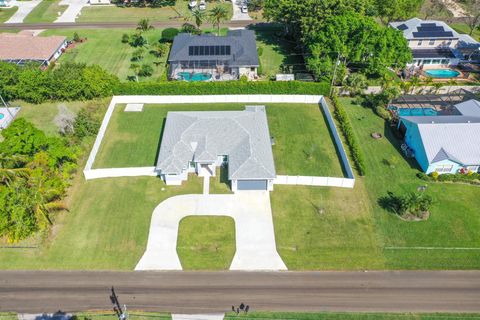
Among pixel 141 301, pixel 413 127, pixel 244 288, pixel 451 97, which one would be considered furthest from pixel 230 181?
pixel 451 97

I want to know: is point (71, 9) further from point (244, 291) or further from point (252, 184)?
point (244, 291)

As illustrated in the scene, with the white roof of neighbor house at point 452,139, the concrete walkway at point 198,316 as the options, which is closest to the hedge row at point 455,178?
the white roof of neighbor house at point 452,139

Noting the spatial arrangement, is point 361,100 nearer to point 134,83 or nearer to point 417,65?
point 417,65

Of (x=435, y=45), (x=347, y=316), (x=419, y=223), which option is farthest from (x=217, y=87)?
(x=435, y=45)

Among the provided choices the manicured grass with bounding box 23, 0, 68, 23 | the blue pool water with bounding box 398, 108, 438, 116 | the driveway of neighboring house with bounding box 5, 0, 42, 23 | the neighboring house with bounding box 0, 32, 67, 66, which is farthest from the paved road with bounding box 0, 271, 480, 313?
the driveway of neighboring house with bounding box 5, 0, 42, 23

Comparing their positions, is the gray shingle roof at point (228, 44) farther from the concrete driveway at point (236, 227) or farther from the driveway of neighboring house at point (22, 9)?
the driveway of neighboring house at point (22, 9)
